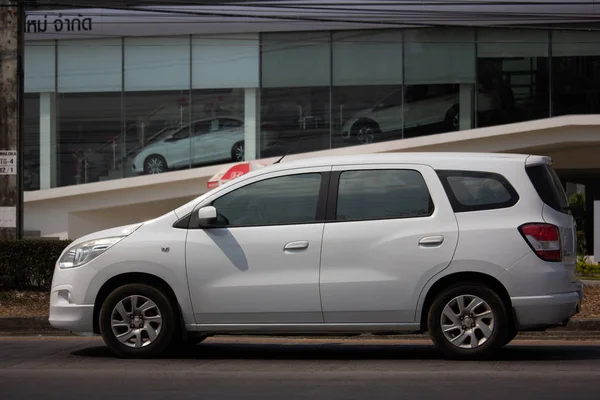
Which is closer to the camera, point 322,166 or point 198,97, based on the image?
point 322,166

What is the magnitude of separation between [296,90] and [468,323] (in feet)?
70.0

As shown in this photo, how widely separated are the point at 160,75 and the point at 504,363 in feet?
74.8

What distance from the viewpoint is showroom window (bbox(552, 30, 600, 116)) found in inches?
Answer: 1144

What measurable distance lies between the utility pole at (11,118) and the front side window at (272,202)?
725 cm

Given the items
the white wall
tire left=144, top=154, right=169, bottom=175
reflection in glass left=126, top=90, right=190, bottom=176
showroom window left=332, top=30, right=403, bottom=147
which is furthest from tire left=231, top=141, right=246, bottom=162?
showroom window left=332, top=30, right=403, bottom=147

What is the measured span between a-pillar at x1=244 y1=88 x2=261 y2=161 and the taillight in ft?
70.8

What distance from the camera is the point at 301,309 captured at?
9.39 meters

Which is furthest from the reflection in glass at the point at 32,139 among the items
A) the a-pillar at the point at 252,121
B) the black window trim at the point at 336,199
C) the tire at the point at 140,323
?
the black window trim at the point at 336,199

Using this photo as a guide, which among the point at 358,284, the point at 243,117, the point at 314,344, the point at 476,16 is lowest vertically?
the point at 314,344

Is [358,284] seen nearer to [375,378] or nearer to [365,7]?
[375,378]

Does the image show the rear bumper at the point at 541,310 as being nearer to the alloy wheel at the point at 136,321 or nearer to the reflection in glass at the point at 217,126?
the alloy wheel at the point at 136,321

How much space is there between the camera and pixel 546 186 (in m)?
9.48

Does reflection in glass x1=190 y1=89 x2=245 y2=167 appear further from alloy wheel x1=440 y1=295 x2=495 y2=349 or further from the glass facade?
alloy wheel x1=440 y1=295 x2=495 y2=349

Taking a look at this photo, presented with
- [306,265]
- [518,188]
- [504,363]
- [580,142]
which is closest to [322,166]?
[306,265]
